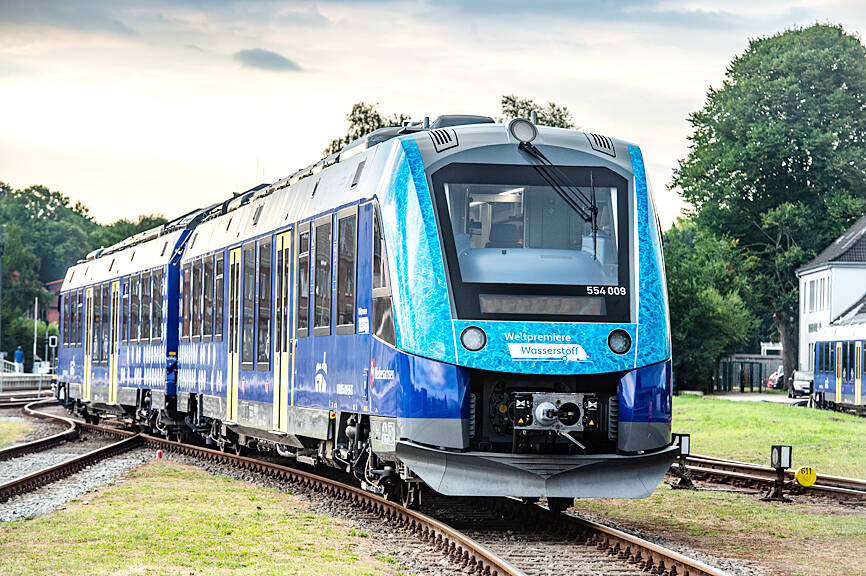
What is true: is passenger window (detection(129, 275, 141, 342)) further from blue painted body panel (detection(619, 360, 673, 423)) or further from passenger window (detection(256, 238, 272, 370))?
blue painted body panel (detection(619, 360, 673, 423))

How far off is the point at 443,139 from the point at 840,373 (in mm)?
37361

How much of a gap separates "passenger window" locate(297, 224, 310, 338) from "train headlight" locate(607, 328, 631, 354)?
4.43 metres

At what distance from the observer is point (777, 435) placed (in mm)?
29859

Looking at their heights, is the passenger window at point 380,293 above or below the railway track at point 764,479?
above

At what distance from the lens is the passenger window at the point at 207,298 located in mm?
20672

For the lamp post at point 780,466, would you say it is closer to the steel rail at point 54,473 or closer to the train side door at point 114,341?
the steel rail at point 54,473

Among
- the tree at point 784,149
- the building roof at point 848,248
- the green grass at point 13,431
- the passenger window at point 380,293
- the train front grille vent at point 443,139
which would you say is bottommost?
the green grass at point 13,431

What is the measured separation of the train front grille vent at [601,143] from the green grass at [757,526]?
147 inches

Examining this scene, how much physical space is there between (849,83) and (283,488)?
5397cm

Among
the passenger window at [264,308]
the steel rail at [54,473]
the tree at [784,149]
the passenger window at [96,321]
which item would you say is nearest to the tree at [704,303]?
the tree at [784,149]

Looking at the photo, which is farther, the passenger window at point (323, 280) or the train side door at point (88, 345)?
the train side door at point (88, 345)

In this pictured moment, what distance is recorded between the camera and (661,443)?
1239 cm

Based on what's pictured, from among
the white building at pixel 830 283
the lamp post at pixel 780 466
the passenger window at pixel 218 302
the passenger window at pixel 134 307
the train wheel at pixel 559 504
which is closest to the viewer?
the train wheel at pixel 559 504

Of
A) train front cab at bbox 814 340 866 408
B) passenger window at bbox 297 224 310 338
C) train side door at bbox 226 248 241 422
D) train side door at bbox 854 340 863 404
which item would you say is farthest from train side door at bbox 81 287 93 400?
train side door at bbox 854 340 863 404
